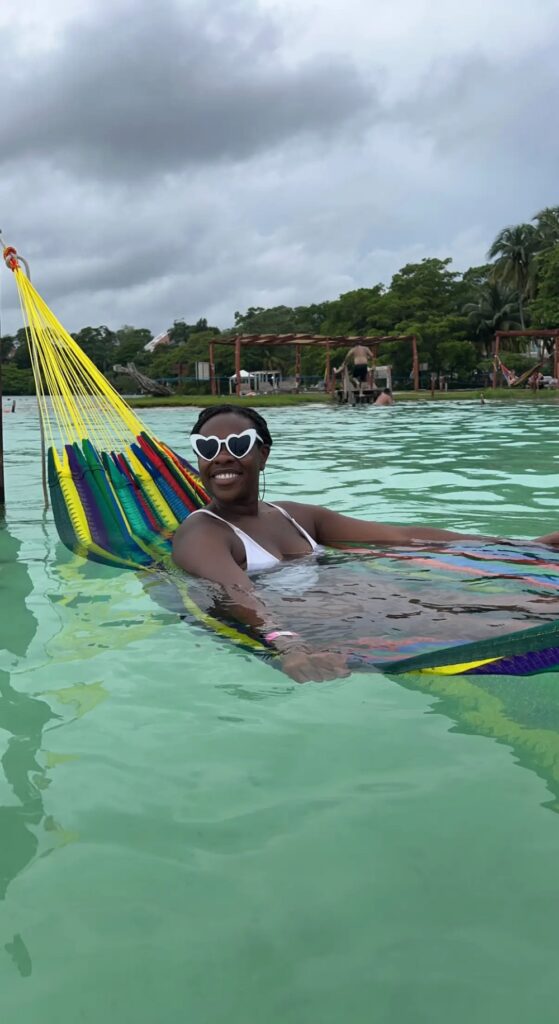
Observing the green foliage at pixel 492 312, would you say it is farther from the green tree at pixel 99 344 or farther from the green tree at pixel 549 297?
the green tree at pixel 99 344

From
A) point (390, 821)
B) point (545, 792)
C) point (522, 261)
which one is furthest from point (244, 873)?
point (522, 261)

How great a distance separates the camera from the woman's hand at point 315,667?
6.52ft

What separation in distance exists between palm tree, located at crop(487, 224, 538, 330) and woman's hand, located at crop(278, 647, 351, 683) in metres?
34.3

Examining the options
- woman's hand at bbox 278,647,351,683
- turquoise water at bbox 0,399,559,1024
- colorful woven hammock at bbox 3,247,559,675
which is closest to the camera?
turquoise water at bbox 0,399,559,1024

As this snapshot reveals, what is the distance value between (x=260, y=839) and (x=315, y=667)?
0.65 metres

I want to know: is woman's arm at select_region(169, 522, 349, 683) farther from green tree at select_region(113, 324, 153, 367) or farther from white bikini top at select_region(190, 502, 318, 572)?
green tree at select_region(113, 324, 153, 367)

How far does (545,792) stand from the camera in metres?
1.52

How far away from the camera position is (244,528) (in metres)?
2.98

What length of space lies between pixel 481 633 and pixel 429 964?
1.16 meters

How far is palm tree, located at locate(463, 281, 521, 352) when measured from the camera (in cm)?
3391

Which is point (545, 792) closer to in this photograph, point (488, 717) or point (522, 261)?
point (488, 717)

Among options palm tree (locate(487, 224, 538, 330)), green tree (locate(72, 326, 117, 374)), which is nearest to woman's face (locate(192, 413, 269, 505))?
palm tree (locate(487, 224, 538, 330))

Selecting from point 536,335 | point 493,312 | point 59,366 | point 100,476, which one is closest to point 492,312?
point 493,312

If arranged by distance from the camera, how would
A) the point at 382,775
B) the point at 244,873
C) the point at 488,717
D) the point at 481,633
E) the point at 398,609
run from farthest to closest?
1. the point at 398,609
2. the point at 481,633
3. the point at 488,717
4. the point at 382,775
5. the point at 244,873
